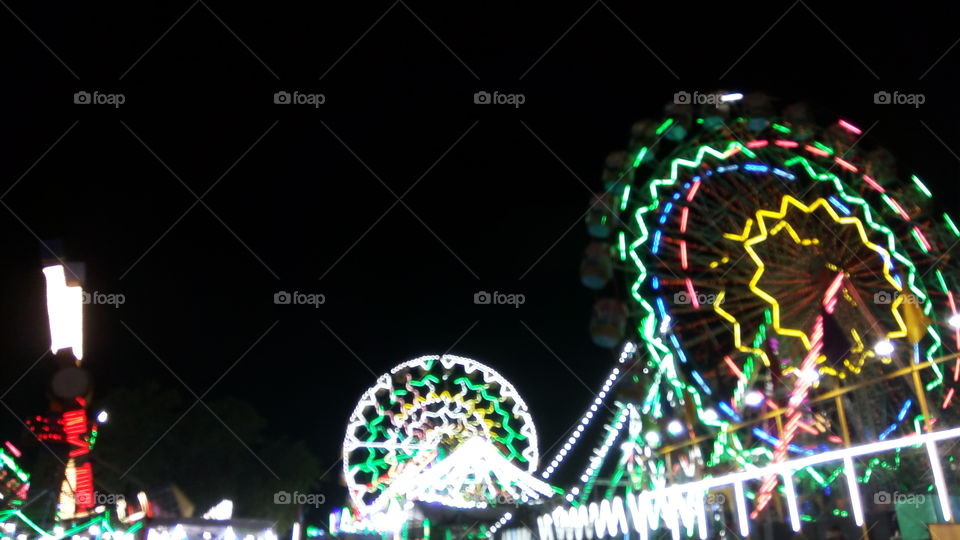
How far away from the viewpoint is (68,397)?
19547 millimetres

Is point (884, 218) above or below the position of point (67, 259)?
below

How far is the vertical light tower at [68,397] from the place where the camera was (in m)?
19.1

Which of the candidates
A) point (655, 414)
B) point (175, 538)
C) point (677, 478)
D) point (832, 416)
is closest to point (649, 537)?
point (677, 478)

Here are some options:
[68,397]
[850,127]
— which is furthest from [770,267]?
[68,397]

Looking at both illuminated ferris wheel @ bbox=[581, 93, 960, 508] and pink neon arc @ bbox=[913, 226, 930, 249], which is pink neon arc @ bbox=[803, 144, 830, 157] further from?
pink neon arc @ bbox=[913, 226, 930, 249]

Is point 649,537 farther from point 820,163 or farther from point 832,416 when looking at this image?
point 820,163

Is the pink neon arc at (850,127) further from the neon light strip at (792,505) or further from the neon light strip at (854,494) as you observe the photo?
the neon light strip at (792,505)

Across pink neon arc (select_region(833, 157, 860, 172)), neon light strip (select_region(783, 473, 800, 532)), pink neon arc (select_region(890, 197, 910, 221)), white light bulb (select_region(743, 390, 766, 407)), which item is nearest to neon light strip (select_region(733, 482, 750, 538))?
neon light strip (select_region(783, 473, 800, 532))

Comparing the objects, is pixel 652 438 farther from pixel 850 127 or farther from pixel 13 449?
pixel 13 449

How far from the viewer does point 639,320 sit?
1661 cm

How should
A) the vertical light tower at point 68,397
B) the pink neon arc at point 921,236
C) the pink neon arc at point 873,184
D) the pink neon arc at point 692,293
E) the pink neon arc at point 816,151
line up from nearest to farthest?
the pink neon arc at point 921,236 < the pink neon arc at point 873,184 < the pink neon arc at point 692,293 < the pink neon arc at point 816,151 < the vertical light tower at point 68,397

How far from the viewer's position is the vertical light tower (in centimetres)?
1909

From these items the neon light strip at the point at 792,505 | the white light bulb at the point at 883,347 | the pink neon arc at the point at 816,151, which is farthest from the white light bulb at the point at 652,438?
the pink neon arc at the point at 816,151

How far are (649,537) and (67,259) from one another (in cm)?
1651
